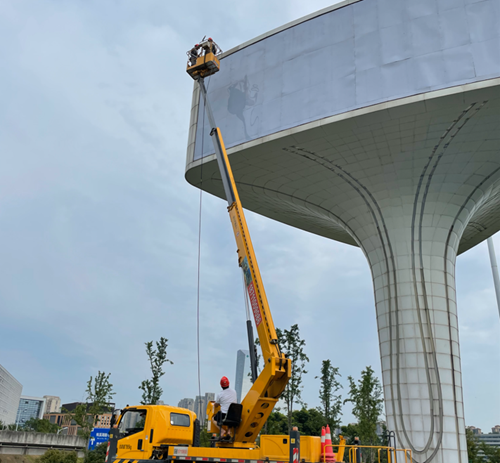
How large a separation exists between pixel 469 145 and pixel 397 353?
9.40 m

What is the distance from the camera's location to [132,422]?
37.8ft

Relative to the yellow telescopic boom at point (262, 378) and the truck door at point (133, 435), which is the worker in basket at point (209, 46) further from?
the truck door at point (133, 435)

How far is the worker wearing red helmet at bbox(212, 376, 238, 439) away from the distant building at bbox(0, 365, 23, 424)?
130 metres

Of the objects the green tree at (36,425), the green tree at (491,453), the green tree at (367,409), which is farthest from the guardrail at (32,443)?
the green tree at (36,425)

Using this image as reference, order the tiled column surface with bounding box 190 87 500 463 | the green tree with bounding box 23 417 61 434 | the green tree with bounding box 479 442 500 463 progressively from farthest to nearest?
the green tree with bounding box 23 417 61 434 → the green tree with bounding box 479 442 500 463 → the tiled column surface with bounding box 190 87 500 463

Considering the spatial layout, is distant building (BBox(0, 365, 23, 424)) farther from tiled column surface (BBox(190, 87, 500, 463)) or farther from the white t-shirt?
the white t-shirt

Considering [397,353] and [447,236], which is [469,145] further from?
[397,353]

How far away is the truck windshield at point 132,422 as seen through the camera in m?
11.3

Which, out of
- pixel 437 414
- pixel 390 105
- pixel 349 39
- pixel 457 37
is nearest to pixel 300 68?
pixel 349 39

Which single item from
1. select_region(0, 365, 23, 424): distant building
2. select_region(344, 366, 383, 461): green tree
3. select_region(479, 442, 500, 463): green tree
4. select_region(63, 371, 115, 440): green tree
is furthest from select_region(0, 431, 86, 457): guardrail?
select_region(0, 365, 23, 424): distant building

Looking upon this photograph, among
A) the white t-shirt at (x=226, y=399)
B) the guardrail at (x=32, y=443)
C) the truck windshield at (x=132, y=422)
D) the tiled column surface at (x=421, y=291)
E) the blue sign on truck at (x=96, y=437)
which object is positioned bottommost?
the guardrail at (x=32, y=443)

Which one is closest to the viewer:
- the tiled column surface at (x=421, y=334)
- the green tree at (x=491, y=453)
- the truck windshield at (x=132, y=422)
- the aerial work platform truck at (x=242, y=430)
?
the aerial work platform truck at (x=242, y=430)

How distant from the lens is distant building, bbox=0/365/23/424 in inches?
4841

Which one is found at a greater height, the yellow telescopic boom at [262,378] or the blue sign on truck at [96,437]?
the yellow telescopic boom at [262,378]
